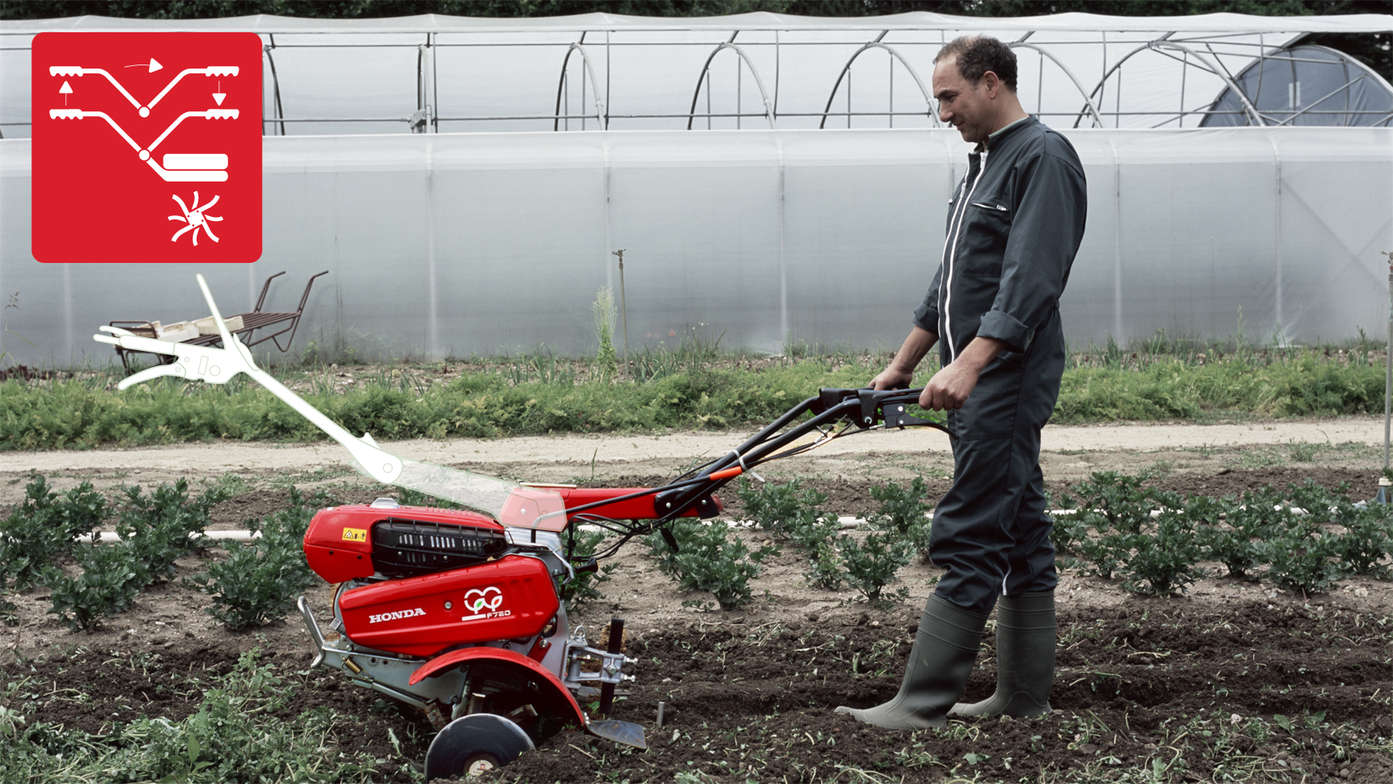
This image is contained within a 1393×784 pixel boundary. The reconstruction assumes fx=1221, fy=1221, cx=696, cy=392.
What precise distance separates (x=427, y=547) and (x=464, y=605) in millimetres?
177

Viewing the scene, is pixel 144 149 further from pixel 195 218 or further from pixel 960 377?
pixel 960 377

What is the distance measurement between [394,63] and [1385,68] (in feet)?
50.0

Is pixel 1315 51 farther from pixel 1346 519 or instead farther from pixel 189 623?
pixel 189 623

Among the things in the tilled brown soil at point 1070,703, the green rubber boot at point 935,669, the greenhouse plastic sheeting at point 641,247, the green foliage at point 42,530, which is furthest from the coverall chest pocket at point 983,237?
the greenhouse plastic sheeting at point 641,247

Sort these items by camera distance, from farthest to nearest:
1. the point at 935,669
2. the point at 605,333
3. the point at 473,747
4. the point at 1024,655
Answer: the point at 605,333, the point at 1024,655, the point at 935,669, the point at 473,747

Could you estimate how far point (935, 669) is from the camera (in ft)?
10.6

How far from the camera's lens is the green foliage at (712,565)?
451 centimetres

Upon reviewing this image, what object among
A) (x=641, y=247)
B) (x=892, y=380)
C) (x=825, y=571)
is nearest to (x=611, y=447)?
(x=825, y=571)

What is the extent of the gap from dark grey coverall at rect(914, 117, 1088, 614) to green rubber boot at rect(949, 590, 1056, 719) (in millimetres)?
137

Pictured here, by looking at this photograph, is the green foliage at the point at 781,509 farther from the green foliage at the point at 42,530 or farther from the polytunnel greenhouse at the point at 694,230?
the polytunnel greenhouse at the point at 694,230

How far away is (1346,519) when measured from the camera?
5.13 m

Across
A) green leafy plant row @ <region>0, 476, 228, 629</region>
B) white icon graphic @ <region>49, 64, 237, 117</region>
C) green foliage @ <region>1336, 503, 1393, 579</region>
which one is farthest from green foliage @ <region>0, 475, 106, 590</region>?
white icon graphic @ <region>49, 64, 237, 117</region>

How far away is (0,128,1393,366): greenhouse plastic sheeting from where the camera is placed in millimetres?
12117

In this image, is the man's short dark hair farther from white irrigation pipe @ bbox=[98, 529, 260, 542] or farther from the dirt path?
the dirt path
